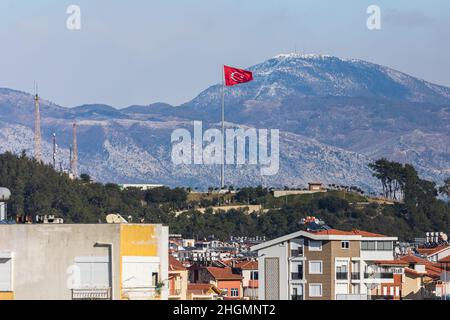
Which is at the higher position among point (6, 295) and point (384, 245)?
point (384, 245)

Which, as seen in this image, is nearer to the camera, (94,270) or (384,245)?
(94,270)

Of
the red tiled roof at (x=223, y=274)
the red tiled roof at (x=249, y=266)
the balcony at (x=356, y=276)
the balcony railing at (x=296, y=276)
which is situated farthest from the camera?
the red tiled roof at (x=249, y=266)

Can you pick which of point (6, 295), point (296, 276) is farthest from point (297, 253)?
point (6, 295)

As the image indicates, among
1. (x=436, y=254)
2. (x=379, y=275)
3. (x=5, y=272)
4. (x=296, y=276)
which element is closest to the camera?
(x=5, y=272)

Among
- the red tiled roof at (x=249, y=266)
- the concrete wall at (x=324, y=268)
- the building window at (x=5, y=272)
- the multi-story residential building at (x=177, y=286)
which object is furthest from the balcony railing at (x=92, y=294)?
the red tiled roof at (x=249, y=266)

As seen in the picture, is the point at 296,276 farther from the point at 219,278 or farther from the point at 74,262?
the point at 74,262

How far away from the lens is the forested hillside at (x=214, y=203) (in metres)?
151

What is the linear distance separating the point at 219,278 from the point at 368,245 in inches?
331

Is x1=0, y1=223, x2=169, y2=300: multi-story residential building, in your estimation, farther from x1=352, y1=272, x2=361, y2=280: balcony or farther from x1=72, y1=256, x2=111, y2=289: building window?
x1=352, y1=272, x2=361, y2=280: balcony

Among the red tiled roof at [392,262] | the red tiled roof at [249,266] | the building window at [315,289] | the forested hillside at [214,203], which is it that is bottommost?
the building window at [315,289]

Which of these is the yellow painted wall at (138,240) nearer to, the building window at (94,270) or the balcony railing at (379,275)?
the building window at (94,270)

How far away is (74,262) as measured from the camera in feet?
81.9

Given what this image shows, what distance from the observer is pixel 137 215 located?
5974 inches
